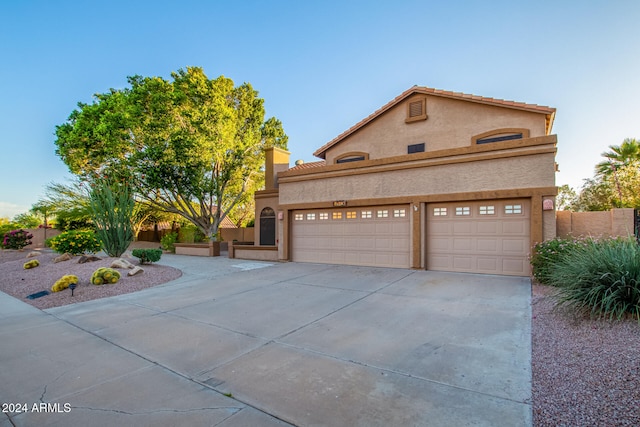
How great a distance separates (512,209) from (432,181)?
268 centimetres

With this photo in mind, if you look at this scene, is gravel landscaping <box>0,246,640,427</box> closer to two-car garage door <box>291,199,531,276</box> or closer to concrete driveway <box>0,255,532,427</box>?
concrete driveway <box>0,255,532,427</box>

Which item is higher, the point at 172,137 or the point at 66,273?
the point at 172,137

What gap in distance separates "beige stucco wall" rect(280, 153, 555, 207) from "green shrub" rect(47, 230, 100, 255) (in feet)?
30.6

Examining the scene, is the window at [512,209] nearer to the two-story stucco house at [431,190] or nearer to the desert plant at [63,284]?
the two-story stucco house at [431,190]

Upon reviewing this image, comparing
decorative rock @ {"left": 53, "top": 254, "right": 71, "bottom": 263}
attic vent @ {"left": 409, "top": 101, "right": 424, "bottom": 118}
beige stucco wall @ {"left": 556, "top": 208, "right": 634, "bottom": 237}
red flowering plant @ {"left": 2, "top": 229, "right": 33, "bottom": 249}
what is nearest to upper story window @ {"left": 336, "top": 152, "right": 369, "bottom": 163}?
attic vent @ {"left": 409, "top": 101, "right": 424, "bottom": 118}

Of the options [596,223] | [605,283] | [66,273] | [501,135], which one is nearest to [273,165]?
[66,273]

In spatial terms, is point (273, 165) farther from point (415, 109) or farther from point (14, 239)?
point (14, 239)

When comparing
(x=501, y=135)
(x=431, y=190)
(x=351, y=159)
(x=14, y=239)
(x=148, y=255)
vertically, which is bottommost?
(x=148, y=255)

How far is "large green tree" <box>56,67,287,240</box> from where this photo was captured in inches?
781

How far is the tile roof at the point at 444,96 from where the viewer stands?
13.3 m

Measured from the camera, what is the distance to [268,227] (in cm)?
1969

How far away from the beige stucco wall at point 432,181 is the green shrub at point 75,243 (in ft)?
30.6

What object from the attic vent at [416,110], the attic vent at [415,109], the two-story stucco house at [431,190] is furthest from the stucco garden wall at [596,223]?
the attic vent at [415,109]

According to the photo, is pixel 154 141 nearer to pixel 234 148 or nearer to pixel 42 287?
pixel 234 148
